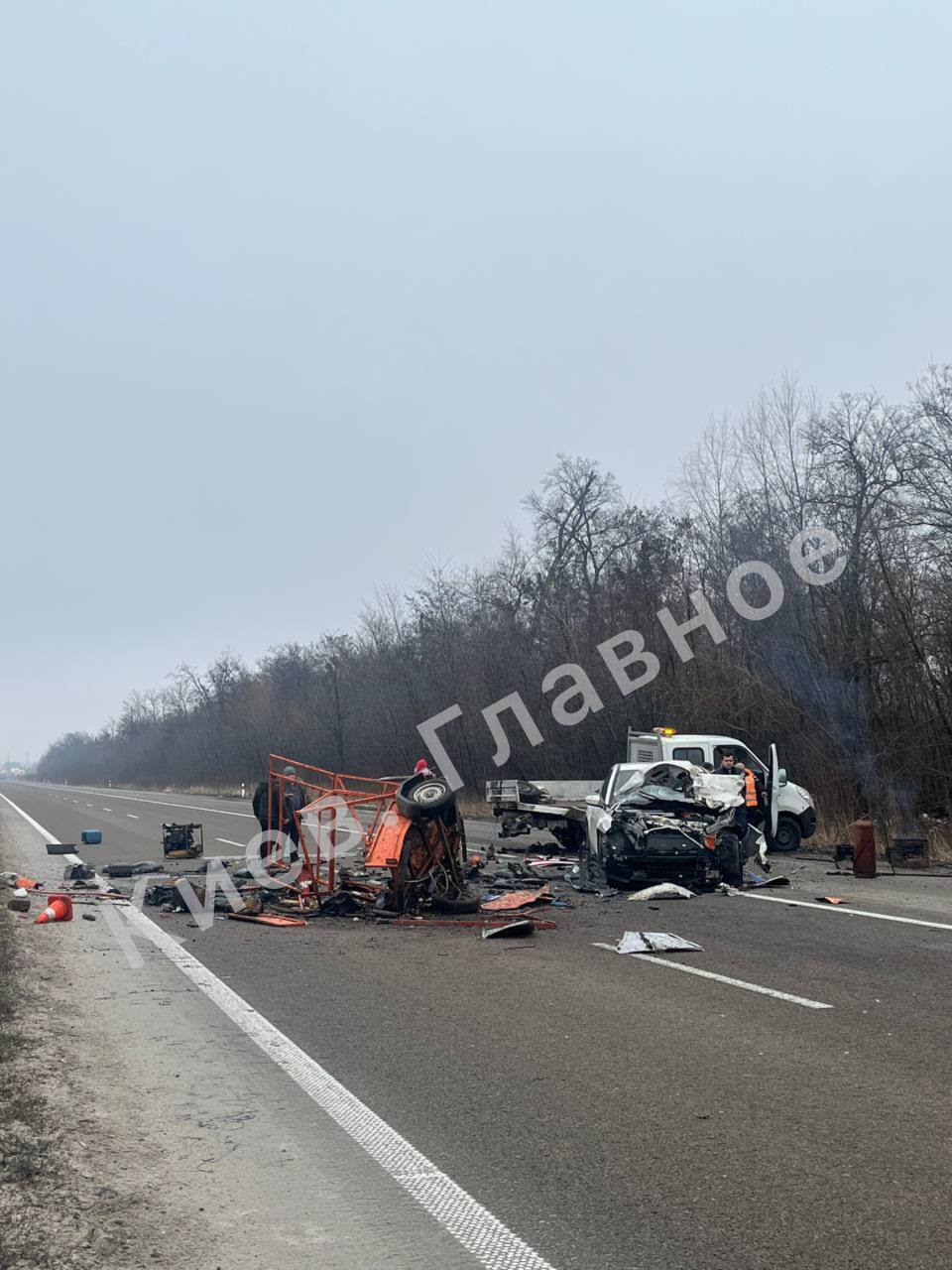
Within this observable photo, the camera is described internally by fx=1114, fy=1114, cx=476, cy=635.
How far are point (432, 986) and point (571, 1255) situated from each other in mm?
5175

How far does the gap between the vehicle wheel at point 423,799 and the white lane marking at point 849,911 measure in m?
4.32

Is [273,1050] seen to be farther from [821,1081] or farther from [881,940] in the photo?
[881,940]

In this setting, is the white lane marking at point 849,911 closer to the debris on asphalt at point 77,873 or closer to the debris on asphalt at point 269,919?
the debris on asphalt at point 269,919

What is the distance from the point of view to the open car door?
19672mm

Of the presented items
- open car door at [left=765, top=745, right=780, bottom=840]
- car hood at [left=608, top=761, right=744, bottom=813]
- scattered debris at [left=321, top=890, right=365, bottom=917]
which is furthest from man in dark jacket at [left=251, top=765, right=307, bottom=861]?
open car door at [left=765, top=745, right=780, bottom=840]

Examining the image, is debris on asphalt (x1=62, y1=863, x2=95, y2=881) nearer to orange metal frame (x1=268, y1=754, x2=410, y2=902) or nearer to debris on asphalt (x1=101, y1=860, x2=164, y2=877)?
debris on asphalt (x1=101, y1=860, x2=164, y2=877)

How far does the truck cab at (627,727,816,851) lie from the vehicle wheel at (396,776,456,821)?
23.1 feet

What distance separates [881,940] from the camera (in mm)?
10891

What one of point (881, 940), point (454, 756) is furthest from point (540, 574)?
point (881, 940)

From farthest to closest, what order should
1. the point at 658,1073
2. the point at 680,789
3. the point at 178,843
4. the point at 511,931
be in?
the point at 178,843
the point at 680,789
the point at 511,931
the point at 658,1073

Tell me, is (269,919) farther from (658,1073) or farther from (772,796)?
(772,796)

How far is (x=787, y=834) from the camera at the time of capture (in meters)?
21.3

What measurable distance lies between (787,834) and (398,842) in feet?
35.4

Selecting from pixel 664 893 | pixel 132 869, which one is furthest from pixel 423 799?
pixel 132 869
